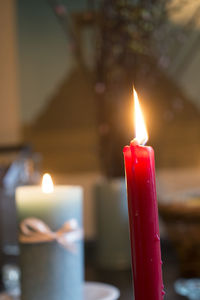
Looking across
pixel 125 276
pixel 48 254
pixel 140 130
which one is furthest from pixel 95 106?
pixel 140 130

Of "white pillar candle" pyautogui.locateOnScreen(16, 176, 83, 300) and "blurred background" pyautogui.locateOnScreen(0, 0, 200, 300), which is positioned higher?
"blurred background" pyautogui.locateOnScreen(0, 0, 200, 300)

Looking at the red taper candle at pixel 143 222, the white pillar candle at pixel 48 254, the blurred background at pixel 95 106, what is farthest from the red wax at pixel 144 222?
the blurred background at pixel 95 106

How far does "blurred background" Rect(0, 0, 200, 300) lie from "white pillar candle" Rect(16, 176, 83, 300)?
340 mm

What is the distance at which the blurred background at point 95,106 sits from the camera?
88 cm

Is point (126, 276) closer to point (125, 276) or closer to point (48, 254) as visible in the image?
point (125, 276)

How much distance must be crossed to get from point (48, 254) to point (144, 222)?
0.23 meters

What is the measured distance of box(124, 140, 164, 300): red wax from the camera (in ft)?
0.90

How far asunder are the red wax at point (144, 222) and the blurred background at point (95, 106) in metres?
→ 0.56

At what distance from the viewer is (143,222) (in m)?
0.27

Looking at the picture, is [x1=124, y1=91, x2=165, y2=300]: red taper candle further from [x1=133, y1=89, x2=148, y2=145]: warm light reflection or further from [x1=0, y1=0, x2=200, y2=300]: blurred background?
[x1=0, y1=0, x2=200, y2=300]: blurred background

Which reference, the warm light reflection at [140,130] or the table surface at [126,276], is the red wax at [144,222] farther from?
the table surface at [126,276]

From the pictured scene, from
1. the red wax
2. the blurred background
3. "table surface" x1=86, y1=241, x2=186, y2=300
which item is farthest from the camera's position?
the blurred background

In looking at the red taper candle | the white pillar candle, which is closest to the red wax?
the red taper candle

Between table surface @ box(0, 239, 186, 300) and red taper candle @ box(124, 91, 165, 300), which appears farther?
table surface @ box(0, 239, 186, 300)
